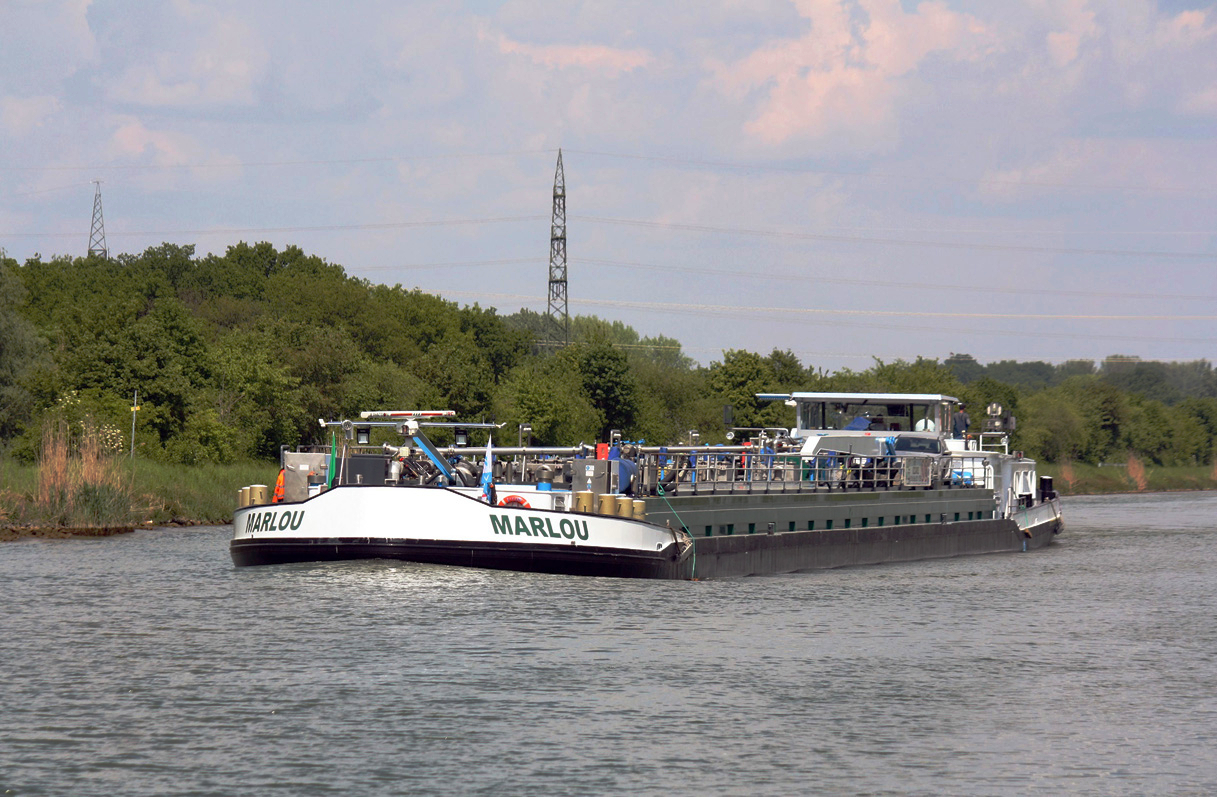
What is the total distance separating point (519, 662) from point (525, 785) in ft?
21.3

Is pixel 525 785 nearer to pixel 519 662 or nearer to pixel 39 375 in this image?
pixel 519 662

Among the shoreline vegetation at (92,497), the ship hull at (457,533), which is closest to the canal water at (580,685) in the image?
the ship hull at (457,533)

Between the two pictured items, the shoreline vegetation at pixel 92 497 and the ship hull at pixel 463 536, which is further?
the shoreline vegetation at pixel 92 497

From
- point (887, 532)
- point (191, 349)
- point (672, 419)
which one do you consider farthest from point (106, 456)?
point (672, 419)

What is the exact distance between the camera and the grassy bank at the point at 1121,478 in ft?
344

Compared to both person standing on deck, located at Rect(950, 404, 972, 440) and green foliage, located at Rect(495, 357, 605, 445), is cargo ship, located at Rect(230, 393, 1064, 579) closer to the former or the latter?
person standing on deck, located at Rect(950, 404, 972, 440)

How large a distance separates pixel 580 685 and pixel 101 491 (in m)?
28.2

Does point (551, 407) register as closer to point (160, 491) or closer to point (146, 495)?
point (160, 491)

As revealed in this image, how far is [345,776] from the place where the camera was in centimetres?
1483

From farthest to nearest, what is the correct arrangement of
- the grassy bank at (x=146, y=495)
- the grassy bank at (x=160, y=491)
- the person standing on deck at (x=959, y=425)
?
the person standing on deck at (x=959, y=425), the grassy bank at (x=160, y=491), the grassy bank at (x=146, y=495)

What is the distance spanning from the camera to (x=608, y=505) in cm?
2986

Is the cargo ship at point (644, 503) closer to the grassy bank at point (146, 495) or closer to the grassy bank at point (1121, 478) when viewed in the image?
the grassy bank at point (146, 495)

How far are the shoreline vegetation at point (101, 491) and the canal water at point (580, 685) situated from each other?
10084 mm

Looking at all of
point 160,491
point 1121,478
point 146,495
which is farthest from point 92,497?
point 1121,478
